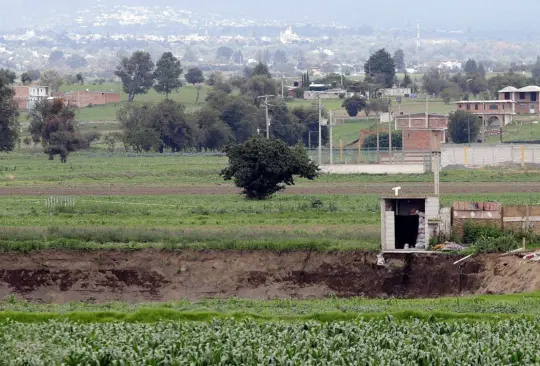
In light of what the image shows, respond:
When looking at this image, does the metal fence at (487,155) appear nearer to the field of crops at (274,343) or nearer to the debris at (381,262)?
the debris at (381,262)

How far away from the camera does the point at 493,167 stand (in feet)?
280

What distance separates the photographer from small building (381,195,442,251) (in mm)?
41500

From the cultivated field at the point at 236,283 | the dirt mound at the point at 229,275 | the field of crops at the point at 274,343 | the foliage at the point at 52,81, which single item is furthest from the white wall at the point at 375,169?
the foliage at the point at 52,81

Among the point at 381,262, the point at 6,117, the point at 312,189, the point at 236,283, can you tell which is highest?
the point at 6,117

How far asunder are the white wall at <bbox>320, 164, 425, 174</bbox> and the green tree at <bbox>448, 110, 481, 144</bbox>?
36453mm

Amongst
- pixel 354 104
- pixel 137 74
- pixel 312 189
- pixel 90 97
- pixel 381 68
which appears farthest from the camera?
pixel 381 68

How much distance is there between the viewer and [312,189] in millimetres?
67000

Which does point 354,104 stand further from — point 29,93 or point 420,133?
point 29,93

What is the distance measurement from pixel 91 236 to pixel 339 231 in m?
7.98

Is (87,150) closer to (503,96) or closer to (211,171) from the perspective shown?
(211,171)

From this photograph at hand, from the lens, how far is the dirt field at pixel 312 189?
6375 centimetres

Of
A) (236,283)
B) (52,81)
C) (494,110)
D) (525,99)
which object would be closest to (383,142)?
(494,110)

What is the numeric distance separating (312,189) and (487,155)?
78.4 feet

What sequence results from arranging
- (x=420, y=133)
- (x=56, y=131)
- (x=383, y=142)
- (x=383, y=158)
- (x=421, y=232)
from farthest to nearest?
(x=383, y=142) → (x=420, y=133) → (x=56, y=131) → (x=383, y=158) → (x=421, y=232)
